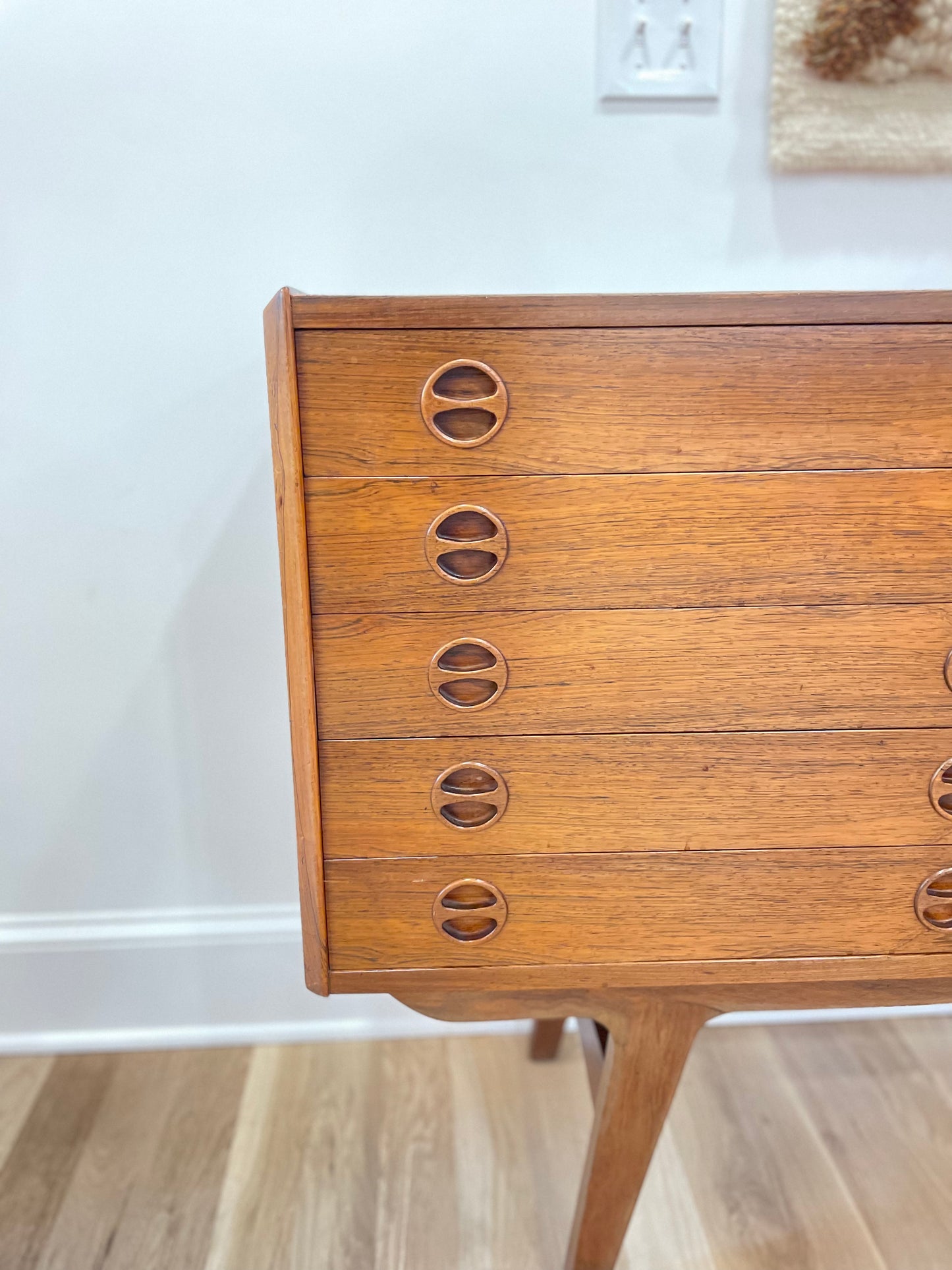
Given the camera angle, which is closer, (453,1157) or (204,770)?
(453,1157)

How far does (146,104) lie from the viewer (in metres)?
1.03

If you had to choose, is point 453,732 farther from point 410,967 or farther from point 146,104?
point 146,104

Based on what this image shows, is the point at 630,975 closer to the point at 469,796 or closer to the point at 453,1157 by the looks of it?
the point at 469,796

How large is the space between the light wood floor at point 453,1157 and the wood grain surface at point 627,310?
3.07 ft

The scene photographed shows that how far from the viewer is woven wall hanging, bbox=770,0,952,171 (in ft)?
3.32

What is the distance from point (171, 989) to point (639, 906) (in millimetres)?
793

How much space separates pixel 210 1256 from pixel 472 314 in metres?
0.98

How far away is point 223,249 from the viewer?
107cm

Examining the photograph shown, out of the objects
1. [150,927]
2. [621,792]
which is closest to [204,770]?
[150,927]

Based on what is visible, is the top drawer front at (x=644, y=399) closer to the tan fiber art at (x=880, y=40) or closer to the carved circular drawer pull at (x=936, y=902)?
the carved circular drawer pull at (x=936, y=902)

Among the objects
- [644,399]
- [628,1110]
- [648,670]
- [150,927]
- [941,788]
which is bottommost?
[150,927]

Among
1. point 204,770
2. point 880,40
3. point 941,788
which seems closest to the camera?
point 941,788

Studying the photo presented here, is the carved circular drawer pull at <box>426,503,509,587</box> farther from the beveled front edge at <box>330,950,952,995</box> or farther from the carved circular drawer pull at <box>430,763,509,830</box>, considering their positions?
the beveled front edge at <box>330,950,952,995</box>

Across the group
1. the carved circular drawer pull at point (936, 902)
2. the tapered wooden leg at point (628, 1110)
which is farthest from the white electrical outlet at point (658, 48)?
the tapered wooden leg at point (628, 1110)
